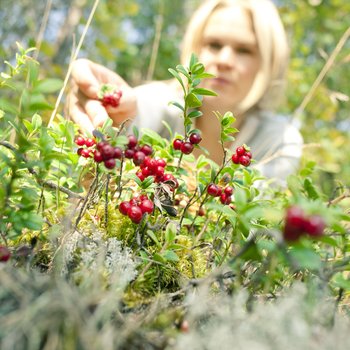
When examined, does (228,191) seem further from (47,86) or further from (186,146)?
(47,86)

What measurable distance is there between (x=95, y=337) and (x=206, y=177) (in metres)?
0.47

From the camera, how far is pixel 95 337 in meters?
0.37

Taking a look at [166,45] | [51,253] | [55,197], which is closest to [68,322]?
[51,253]

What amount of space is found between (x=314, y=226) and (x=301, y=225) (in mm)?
11

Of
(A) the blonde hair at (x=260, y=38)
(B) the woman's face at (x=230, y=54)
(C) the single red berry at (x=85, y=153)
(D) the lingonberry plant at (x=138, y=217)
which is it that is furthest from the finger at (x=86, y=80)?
(A) the blonde hair at (x=260, y=38)

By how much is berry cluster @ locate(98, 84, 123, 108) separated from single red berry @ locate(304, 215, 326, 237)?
0.71m

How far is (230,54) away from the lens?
70.8 inches

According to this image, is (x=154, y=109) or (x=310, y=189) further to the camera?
(x=154, y=109)

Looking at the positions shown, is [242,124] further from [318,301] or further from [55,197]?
[318,301]

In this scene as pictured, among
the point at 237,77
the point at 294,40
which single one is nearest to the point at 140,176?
the point at 237,77

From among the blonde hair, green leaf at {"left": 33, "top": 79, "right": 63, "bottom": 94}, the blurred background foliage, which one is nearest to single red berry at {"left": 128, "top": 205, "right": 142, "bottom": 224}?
green leaf at {"left": 33, "top": 79, "right": 63, "bottom": 94}

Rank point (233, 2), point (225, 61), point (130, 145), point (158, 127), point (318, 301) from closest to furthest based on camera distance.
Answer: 1. point (318, 301)
2. point (130, 145)
3. point (225, 61)
4. point (158, 127)
5. point (233, 2)

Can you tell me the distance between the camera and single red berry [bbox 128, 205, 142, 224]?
25.0 inches

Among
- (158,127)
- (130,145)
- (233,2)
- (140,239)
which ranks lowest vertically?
(158,127)
